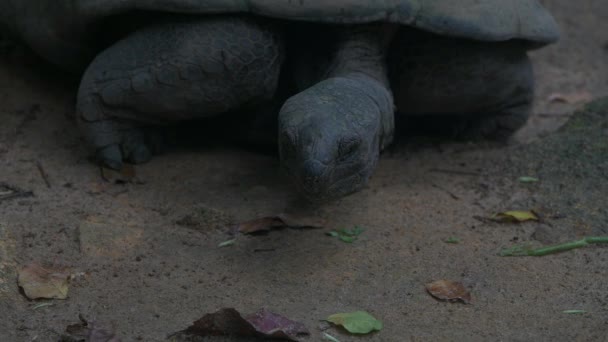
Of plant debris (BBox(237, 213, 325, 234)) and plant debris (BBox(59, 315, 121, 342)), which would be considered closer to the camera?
plant debris (BBox(59, 315, 121, 342))

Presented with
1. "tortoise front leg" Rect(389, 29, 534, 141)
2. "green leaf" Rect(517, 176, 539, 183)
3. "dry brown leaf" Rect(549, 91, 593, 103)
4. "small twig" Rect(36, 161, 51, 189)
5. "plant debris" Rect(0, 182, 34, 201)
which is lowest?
"dry brown leaf" Rect(549, 91, 593, 103)

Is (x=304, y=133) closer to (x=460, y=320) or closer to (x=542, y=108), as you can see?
(x=460, y=320)

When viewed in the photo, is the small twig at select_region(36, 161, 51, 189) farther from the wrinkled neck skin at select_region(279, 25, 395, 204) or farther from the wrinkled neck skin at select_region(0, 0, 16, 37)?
the wrinkled neck skin at select_region(279, 25, 395, 204)

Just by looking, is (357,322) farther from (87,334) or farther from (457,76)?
(457,76)

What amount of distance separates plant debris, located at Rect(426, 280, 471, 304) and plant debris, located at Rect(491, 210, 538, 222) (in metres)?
0.66

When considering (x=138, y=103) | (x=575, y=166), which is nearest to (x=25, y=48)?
(x=138, y=103)

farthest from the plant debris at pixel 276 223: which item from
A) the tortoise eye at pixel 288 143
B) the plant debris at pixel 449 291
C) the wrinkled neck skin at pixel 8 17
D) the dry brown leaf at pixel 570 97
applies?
the dry brown leaf at pixel 570 97

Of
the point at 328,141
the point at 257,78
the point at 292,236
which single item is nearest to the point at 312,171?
A: the point at 328,141

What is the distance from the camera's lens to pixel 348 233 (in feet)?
11.4

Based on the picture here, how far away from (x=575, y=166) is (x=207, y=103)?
1.73m

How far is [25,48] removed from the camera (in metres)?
4.80

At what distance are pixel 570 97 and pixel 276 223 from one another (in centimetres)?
278

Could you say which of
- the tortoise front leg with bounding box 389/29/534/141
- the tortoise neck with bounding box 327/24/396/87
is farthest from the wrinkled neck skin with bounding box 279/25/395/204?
the tortoise front leg with bounding box 389/29/534/141

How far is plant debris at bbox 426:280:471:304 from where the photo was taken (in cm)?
297
